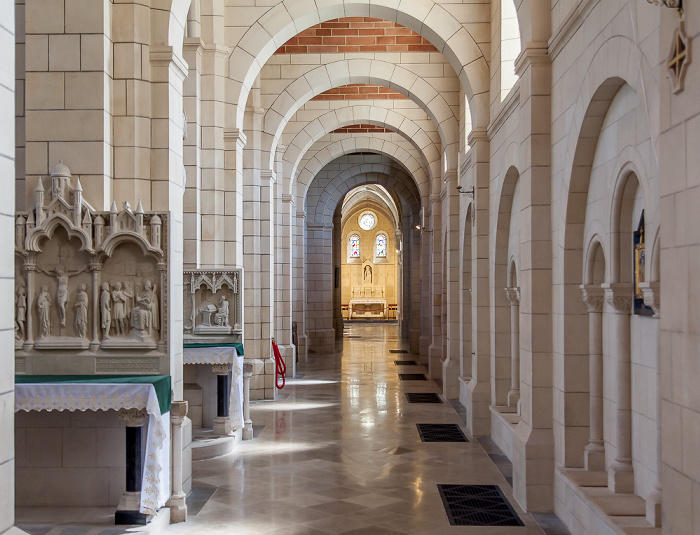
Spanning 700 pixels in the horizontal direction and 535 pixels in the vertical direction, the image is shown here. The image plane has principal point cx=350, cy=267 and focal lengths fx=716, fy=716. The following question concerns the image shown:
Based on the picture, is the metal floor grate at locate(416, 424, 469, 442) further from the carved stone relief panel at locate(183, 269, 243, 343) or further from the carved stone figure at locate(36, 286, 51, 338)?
the carved stone figure at locate(36, 286, 51, 338)

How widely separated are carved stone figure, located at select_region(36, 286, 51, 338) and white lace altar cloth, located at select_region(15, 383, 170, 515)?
2.10ft

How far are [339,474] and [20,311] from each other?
3887 millimetres

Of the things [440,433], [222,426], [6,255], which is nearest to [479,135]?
[440,433]

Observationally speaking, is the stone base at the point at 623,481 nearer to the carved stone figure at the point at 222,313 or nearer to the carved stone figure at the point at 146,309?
the carved stone figure at the point at 146,309

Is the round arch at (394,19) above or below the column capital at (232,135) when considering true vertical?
above

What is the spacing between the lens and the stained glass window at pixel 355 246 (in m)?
43.1

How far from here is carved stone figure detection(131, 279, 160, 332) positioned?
586 centimetres

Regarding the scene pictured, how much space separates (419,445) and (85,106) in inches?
237

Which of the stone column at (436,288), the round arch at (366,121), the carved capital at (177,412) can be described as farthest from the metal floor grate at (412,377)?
the carved capital at (177,412)

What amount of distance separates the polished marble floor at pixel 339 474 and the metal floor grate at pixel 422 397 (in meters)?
0.27

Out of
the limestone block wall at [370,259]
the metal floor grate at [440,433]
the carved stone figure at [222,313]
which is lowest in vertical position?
the metal floor grate at [440,433]

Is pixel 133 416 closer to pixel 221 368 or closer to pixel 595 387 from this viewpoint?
pixel 221 368

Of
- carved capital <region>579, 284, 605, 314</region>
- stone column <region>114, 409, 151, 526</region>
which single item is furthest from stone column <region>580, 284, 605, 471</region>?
stone column <region>114, 409, 151, 526</region>

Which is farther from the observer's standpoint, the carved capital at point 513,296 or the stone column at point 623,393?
the carved capital at point 513,296
